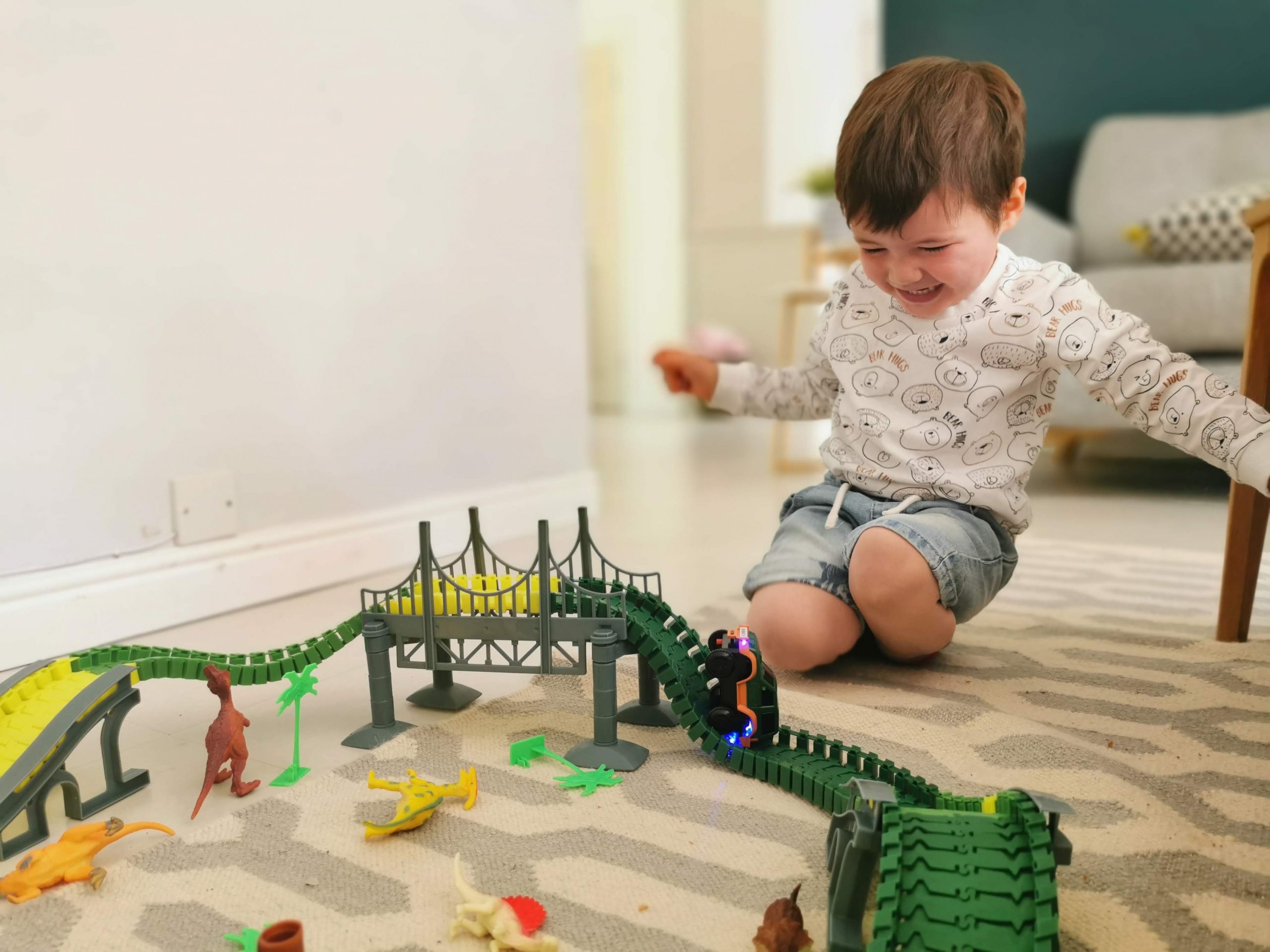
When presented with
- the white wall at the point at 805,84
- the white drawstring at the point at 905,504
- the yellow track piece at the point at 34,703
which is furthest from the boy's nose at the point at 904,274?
the white wall at the point at 805,84

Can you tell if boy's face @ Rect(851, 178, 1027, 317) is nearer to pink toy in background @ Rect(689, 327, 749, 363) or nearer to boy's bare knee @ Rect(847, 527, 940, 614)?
boy's bare knee @ Rect(847, 527, 940, 614)

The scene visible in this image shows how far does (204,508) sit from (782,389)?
716 mm

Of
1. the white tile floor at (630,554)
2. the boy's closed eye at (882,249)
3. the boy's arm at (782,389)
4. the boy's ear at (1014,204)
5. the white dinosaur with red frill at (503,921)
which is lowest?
the white tile floor at (630,554)

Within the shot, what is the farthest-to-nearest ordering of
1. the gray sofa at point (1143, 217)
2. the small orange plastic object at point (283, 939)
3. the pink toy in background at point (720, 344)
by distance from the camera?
1. the pink toy in background at point (720, 344)
2. the gray sofa at point (1143, 217)
3. the small orange plastic object at point (283, 939)

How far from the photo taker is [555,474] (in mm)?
1773

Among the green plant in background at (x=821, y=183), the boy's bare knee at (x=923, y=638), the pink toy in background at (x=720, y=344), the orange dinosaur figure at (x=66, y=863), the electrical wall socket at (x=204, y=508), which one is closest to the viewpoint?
the orange dinosaur figure at (x=66, y=863)

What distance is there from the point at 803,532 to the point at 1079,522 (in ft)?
2.86

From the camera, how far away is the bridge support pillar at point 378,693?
2.61ft

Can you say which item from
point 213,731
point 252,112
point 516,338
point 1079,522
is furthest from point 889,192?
point 1079,522

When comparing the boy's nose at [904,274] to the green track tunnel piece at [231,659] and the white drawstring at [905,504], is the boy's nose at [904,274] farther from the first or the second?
the green track tunnel piece at [231,659]

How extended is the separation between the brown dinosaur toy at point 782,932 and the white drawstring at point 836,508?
51 centimetres

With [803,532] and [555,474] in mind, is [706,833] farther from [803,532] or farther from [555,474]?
[555,474]

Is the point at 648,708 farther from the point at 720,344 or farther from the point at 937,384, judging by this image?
the point at 720,344

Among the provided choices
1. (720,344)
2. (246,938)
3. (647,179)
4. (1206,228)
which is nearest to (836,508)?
(246,938)
